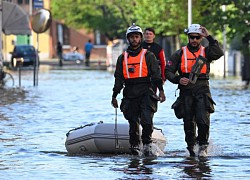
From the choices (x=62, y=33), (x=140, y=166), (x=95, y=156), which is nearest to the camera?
(x=140, y=166)

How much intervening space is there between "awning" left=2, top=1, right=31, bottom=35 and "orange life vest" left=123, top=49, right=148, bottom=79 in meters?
31.9

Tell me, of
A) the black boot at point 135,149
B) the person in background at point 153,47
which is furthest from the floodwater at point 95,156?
the person in background at point 153,47

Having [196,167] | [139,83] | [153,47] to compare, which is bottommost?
[196,167]

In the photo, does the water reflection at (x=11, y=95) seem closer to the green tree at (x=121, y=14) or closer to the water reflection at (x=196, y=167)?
the water reflection at (x=196, y=167)

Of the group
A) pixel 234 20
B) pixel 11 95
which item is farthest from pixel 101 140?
pixel 234 20

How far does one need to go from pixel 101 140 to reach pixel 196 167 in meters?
2.21

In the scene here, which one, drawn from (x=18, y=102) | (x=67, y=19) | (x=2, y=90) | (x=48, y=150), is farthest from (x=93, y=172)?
(x=67, y=19)

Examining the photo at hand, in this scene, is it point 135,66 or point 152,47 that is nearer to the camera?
point 135,66

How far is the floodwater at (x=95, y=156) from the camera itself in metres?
13.6

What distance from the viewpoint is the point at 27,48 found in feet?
235

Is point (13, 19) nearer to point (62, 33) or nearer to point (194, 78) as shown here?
point (194, 78)

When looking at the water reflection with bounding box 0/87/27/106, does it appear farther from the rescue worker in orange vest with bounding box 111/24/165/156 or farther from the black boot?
the rescue worker in orange vest with bounding box 111/24/165/156

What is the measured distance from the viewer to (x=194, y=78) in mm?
15023

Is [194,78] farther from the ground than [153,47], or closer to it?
closer to it
